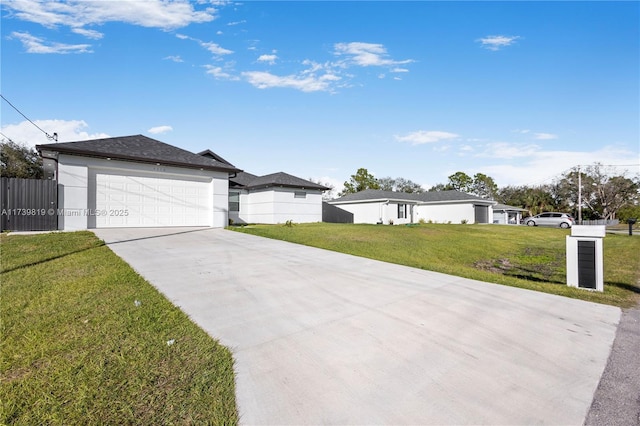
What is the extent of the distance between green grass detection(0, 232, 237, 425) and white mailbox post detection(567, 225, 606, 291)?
6.98 meters

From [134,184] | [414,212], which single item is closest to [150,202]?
[134,184]

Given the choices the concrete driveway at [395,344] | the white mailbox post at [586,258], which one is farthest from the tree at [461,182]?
the concrete driveway at [395,344]

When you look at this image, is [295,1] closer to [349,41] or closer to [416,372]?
[349,41]

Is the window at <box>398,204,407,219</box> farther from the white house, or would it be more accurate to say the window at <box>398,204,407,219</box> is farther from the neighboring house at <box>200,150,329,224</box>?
the white house

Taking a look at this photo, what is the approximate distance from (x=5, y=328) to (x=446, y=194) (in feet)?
117

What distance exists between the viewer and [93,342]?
9.37 feet

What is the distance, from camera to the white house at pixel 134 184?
11984 millimetres

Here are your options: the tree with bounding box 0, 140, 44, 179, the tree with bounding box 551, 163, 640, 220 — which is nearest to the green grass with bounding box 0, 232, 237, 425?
the tree with bounding box 0, 140, 44, 179

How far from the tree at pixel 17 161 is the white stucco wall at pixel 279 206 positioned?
887 inches

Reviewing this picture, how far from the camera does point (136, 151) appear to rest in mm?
13820

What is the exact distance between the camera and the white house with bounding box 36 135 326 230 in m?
12.0

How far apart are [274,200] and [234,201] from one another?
345 centimetres

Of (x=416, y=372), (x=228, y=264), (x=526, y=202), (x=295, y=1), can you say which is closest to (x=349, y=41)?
(x=295, y=1)

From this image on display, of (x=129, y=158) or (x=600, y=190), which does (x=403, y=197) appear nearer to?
(x=129, y=158)
